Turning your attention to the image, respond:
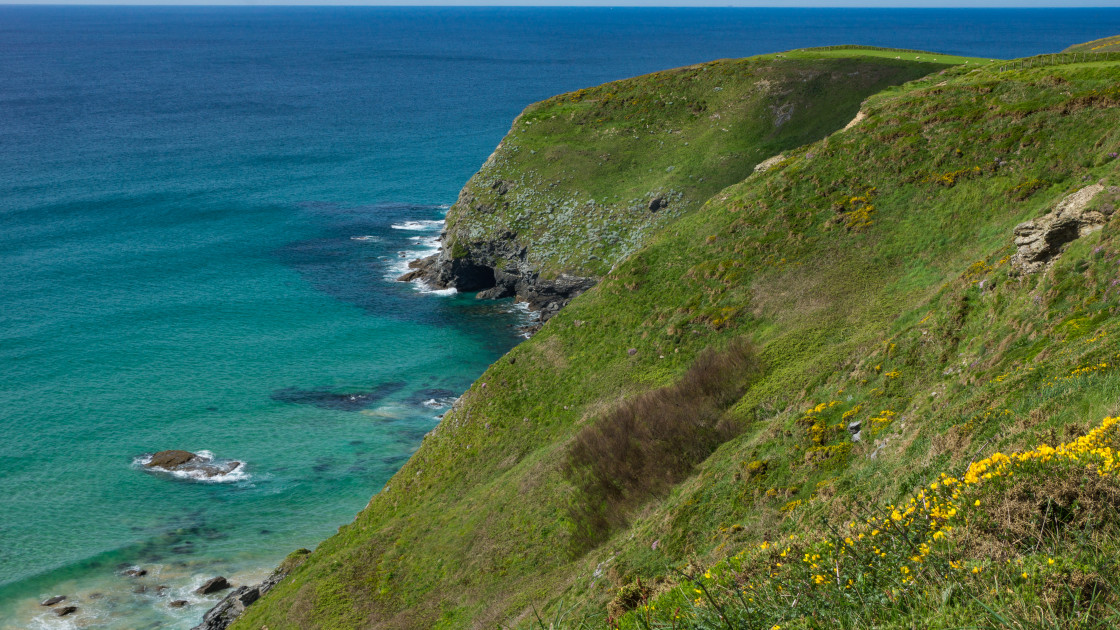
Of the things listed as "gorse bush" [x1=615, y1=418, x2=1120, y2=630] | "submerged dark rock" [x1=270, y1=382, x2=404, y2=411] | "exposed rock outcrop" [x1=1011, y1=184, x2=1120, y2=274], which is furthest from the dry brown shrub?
"submerged dark rock" [x1=270, y1=382, x2=404, y2=411]

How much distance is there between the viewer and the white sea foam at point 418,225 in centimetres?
11294

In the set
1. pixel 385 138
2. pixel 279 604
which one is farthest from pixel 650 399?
pixel 385 138

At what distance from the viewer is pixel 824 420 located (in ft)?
90.2

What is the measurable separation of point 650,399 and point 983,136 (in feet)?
85.3

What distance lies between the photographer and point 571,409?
4278 cm

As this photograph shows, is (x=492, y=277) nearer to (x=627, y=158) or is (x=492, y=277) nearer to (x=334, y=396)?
(x=627, y=158)

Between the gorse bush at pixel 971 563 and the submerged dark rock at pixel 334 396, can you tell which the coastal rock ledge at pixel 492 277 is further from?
the gorse bush at pixel 971 563

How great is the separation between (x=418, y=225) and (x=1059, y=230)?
94.7 metres

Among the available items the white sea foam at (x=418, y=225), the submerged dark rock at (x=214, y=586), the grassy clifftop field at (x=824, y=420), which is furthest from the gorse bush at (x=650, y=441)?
the white sea foam at (x=418, y=225)

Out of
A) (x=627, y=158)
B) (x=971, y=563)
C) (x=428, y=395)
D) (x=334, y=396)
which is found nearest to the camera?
(x=971, y=563)

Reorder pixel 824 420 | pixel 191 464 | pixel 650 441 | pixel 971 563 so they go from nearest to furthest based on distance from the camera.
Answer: pixel 971 563
pixel 824 420
pixel 650 441
pixel 191 464

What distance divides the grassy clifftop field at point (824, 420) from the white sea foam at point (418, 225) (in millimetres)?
63532

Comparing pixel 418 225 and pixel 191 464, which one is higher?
pixel 418 225

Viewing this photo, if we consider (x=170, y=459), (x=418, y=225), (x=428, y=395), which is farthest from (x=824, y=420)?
(x=418, y=225)
